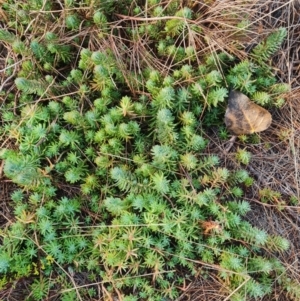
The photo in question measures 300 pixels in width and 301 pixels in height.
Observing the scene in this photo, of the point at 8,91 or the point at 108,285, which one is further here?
the point at 8,91

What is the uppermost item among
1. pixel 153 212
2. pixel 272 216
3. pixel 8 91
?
pixel 8 91

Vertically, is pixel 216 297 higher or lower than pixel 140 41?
lower

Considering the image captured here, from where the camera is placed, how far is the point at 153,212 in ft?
7.75

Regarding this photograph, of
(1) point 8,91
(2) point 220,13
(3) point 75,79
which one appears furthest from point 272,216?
(1) point 8,91

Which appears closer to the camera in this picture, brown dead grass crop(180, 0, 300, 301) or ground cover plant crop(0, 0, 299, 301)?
ground cover plant crop(0, 0, 299, 301)

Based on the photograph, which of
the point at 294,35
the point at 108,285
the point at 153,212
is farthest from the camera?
the point at 294,35

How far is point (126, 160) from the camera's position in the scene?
256cm

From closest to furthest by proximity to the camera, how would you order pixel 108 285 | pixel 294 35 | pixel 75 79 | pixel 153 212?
pixel 153 212, pixel 108 285, pixel 75 79, pixel 294 35

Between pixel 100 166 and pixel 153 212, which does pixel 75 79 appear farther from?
pixel 153 212

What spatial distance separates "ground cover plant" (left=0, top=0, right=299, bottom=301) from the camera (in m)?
2.42

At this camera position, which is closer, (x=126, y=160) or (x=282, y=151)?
(x=126, y=160)

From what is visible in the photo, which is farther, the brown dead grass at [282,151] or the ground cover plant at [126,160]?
the brown dead grass at [282,151]

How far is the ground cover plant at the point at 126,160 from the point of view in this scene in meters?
2.42

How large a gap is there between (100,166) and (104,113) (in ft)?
1.21
